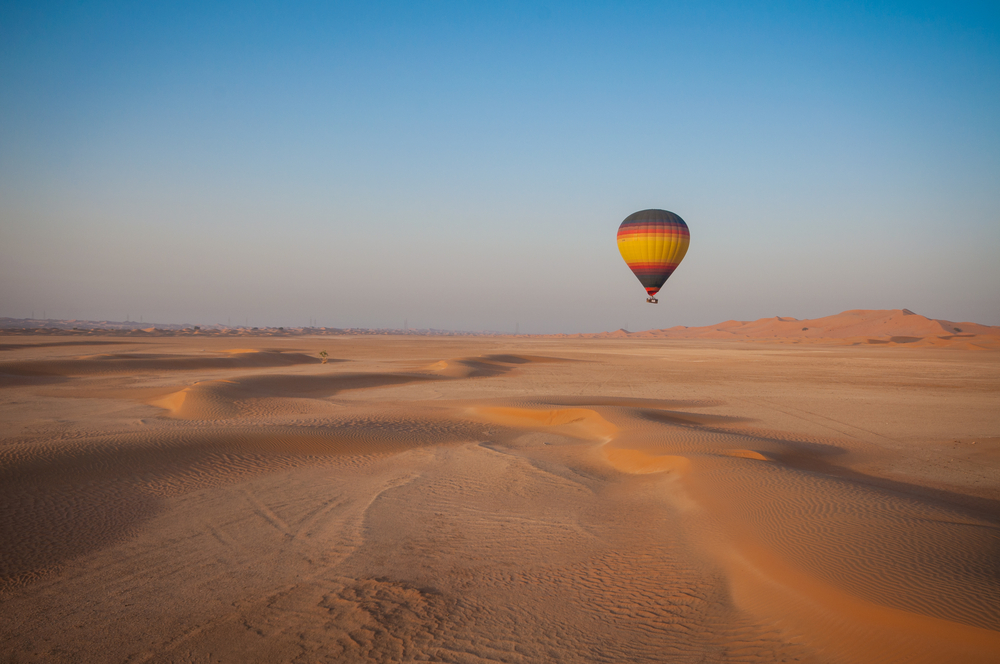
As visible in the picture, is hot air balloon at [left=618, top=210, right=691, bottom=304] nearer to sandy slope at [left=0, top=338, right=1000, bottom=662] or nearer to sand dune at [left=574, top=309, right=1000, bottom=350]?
sandy slope at [left=0, top=338, right=1000, bottom=662]

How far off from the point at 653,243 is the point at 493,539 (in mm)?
23332

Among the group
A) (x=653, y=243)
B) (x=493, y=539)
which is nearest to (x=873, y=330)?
(x=653, y=243)

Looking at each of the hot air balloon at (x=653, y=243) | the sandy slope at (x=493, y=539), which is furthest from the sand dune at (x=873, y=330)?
the sandy slope at (x=493, y=539)

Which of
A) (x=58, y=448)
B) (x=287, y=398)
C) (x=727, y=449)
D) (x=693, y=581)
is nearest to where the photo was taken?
(x=693, y=581)

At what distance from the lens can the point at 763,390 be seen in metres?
23.5

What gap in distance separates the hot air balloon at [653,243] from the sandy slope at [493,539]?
558 inches

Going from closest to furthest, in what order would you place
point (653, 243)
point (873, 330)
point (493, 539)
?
point (493, 539)
point (653, 243)
point (873, 330)

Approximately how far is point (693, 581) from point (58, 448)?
11101 mm

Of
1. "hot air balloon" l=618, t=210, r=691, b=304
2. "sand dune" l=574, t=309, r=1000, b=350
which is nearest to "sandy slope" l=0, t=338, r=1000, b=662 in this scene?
"hot air balloon" l=618, t=210, r=691, b=304

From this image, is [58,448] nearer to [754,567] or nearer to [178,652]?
[178,652]

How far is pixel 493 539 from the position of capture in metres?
6.50

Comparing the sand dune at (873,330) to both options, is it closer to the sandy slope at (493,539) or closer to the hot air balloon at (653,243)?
the hot air balloon at (653,243)

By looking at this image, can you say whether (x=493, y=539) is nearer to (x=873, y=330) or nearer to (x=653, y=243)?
(x=653, y=243)

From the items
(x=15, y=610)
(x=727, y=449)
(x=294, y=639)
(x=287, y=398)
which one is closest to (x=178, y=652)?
(x=294, y=639)
